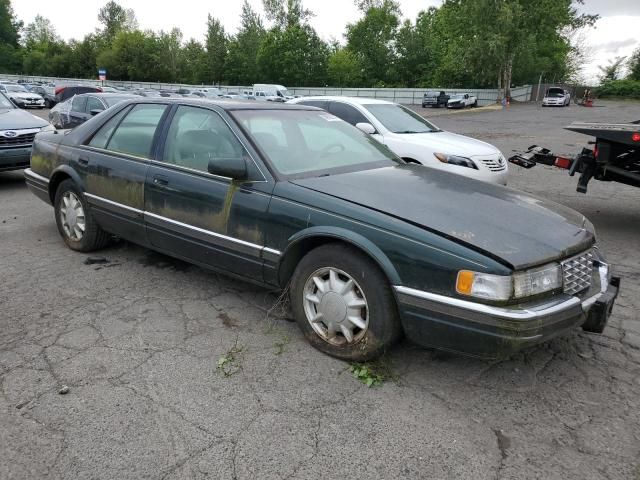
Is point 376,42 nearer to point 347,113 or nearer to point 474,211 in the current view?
point 347,113

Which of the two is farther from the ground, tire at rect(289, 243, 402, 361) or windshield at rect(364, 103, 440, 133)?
windshield at rect(364, 103, 440, 133)

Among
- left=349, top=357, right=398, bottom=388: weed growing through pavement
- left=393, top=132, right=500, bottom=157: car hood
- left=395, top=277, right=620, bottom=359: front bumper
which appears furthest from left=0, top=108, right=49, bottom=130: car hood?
left=395, top=277, right=620, bottom=359: front bumper

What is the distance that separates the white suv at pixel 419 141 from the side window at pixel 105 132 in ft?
12.4

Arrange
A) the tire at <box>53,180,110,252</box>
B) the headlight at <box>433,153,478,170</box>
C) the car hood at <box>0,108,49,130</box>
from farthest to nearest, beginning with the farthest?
the car hood at <box>0,108,49,130</box> → the headlight at <box>433,153,478,170</box> → the tire at <box>53,180,110,252</box>

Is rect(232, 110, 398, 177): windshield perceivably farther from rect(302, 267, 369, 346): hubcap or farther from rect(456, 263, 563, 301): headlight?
rect(456, 263, 563, 301): headlight

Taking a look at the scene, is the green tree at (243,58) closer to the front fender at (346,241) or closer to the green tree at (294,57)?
the green tree at (294,57)

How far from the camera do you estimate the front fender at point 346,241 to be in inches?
110

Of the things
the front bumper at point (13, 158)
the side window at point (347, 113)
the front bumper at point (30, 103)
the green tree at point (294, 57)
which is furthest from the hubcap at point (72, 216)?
the green tree at point (294, 57)

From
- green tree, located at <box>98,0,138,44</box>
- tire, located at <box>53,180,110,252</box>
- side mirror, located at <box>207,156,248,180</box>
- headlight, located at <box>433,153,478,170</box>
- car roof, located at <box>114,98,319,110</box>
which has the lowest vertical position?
tire, located at <box>53,180,110,252</box>

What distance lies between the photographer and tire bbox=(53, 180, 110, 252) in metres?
4.78

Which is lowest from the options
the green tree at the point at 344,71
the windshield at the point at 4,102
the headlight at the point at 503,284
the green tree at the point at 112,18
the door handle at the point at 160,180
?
the headlight at the point at 503,284

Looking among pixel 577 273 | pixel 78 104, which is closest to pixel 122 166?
pixel 577 273

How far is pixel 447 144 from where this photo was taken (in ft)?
25.1

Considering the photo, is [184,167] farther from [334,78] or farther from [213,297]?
[334,78]
